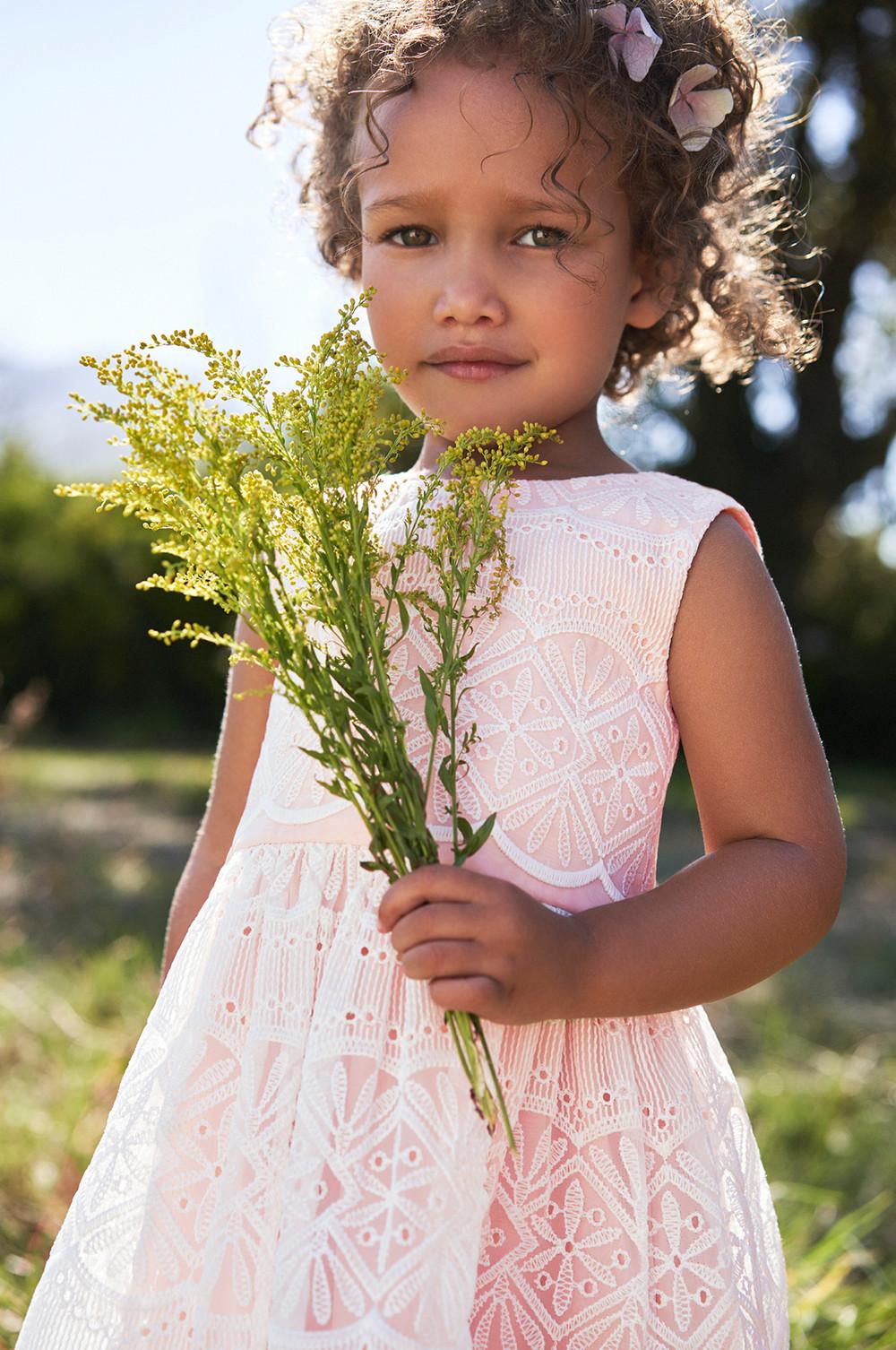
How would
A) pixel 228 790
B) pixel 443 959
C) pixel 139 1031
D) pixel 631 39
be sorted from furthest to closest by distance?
pixel 139 1031, pixel 228 790, pixel 631 39, pixel 443 959

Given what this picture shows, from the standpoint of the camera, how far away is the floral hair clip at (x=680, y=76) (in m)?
1.84

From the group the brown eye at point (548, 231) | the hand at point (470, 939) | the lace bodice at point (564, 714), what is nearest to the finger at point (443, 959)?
the hand at point (470, 939)

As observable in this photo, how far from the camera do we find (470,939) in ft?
4.47

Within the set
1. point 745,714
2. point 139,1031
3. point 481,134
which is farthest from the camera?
point 139,1031

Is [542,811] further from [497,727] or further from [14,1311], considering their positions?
[14,1311]

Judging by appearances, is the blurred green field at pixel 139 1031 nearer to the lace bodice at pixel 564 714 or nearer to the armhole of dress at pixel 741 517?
the lace bodice at pixel 564 714

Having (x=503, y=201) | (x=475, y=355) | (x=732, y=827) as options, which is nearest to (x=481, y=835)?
(x=732, y=827)

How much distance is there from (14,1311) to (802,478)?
11665mm

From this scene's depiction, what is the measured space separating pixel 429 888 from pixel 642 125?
1157 mm

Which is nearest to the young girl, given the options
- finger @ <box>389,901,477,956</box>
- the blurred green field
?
finger @ <box>389,901,477,956</box>

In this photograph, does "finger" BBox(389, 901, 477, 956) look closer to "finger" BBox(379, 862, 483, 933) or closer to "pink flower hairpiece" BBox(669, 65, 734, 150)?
"finger" BBox(379, 862, 483, 933)

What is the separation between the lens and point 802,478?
13.0m

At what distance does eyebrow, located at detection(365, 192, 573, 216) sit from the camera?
68.7 inches

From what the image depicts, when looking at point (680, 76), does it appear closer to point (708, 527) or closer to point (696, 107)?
point (696, 107)
